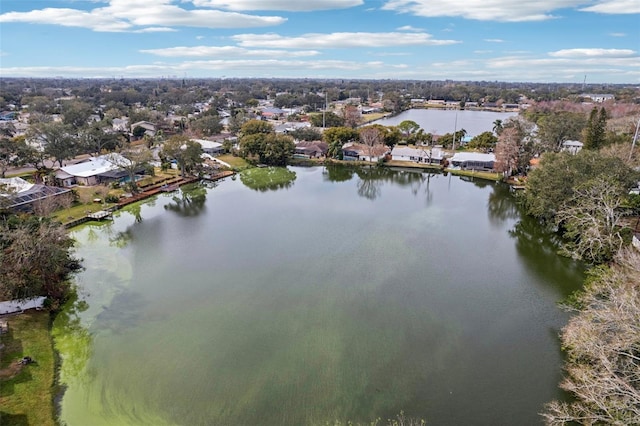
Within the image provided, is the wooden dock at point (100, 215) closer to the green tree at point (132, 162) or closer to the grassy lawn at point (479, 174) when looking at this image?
the green tree at point (132, 162)

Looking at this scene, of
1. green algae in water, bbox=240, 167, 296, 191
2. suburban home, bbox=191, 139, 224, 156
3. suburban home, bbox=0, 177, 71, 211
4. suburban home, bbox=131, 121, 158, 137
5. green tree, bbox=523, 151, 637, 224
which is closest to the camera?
green tree, bbox=523, 151, 637, 224

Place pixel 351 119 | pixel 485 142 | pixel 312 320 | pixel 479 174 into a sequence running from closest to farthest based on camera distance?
pixel 312 320 → pixel 479 174 → pixel 485 142 → pixel 351 119

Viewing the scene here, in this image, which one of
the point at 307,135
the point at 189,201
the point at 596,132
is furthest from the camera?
the point at 307,135

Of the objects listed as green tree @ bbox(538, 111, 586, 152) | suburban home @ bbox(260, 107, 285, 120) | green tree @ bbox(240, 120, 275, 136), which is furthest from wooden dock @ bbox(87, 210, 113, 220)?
suburban home @ bbox(260, 107, 285, 120)

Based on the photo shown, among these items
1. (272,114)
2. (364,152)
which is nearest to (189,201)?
(364,152)

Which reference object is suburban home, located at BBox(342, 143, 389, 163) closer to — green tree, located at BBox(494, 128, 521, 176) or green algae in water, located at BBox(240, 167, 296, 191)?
green algae in water, located at BBox(240, 167, 296, 191)

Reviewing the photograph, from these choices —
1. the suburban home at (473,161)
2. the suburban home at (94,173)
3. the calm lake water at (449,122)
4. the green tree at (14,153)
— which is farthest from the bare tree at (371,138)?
the green tree at (14,153)

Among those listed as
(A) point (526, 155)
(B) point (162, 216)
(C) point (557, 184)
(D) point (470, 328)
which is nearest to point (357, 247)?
(D) point (470, 328)

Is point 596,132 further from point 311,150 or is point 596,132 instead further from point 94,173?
point 94,173
